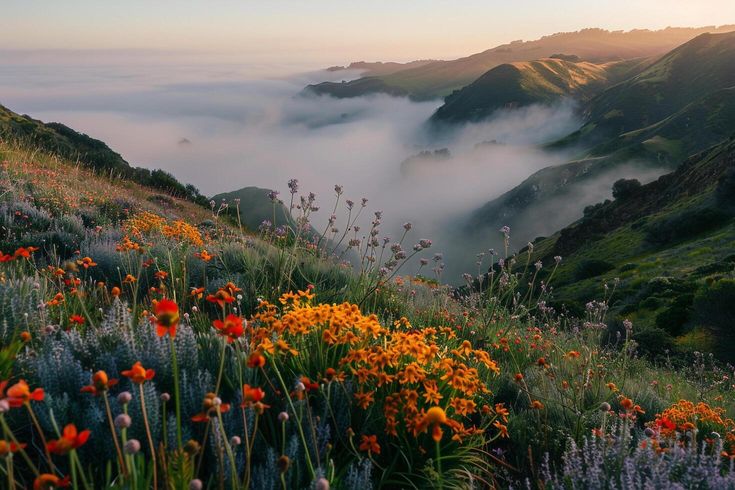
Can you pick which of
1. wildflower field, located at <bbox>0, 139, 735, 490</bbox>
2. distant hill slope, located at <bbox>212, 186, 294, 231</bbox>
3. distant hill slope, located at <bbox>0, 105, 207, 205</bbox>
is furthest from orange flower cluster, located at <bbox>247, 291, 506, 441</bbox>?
distant hill slope, located at <bbox>0, 105, 207, 205</bbox>

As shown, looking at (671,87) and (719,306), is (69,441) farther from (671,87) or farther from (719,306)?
(671,87)

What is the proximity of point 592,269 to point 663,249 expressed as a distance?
462cm

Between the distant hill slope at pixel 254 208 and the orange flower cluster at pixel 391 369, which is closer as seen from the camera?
the orange flower cluster at pixel 391 369

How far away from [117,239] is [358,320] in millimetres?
5265

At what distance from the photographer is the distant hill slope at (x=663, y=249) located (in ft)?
53.6

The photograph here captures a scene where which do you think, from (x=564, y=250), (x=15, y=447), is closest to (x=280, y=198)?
(x=15, y=447)

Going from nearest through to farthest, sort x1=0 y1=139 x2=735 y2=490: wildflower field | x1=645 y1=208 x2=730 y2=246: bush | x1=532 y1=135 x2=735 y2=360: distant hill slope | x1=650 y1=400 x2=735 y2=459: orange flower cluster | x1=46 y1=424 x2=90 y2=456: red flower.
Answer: x1=46 y1=424 x2=90 y2=456: red flower
x1=0 y1=139 x2=735 y2=490: wildflower field
x1=650 y1=400 x2=735 y2=459: orange flower cluster
x1=532 y1=135 x2=735 y2=360: distant hill slope
x1=645 y1=208 x2=730 y2=246: bush

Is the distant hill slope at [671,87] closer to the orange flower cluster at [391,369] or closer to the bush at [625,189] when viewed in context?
the bush at [625,189]

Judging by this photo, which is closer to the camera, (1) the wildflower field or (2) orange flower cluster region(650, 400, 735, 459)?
(1) the wildflower field

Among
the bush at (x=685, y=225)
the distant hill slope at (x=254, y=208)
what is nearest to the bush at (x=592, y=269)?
the bush at (x=685, y=225)

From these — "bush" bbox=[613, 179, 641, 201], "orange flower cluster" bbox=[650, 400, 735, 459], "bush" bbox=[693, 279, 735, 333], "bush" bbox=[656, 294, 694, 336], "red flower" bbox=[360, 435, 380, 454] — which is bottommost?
"bush" bbox=[613, 179, 641, 201]

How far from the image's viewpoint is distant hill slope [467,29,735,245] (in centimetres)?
9231

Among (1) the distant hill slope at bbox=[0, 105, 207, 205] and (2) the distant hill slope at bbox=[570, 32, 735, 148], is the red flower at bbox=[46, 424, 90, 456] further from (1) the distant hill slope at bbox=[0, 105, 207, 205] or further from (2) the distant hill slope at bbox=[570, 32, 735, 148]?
(2) the distant hill slope at bbox=[570, 32, 735, 148]

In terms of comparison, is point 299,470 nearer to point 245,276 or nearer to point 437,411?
point 437,411
